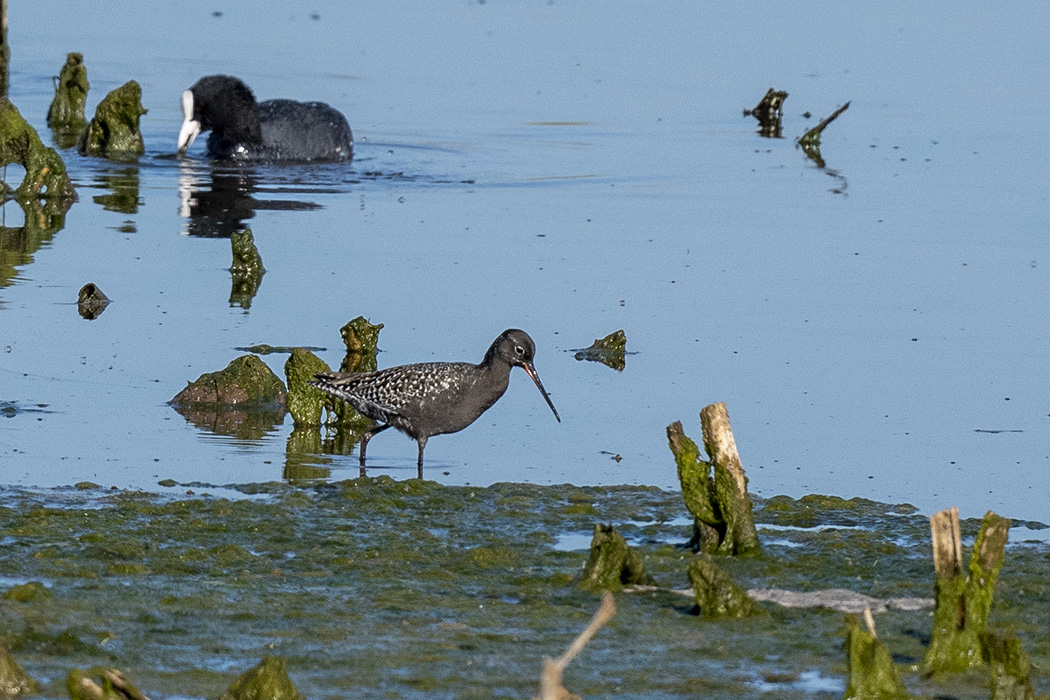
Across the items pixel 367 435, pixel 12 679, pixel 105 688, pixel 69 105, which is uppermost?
pixel 69 105

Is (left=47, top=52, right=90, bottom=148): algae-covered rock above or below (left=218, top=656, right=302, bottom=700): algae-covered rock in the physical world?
above

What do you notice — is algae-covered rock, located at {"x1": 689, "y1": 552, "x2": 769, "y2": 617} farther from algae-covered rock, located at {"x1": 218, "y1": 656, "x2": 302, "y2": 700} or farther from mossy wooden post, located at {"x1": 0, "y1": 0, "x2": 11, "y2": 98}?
mossy wooden post, located at {"x1": 0, "y1": 0, "x2": 11, "y2": 98}

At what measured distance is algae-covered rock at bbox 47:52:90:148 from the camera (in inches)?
938

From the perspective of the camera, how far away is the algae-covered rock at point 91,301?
1459 centimetres

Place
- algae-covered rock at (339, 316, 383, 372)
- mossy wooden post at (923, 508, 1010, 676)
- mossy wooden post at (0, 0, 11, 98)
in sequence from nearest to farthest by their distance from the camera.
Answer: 1. mossy wooden post at (923, 508, 1010, 676)
2. algae-covered rock at (339, 316, 383, 372)
3. mossy wooden post at (0, 0, 11, 98)

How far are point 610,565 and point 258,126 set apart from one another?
1565 centimetres

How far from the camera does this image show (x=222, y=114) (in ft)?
74.1

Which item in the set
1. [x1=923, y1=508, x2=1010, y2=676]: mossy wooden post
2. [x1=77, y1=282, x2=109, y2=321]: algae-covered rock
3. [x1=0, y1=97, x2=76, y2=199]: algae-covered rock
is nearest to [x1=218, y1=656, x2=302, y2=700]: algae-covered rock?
[x1=923, y1=508, x2=1010, y2=676]: mossy wooden post

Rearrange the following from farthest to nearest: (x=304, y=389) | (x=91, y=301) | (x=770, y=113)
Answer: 1. (x=770, y=113)
2. (x=91, y=301)
3. (x=304, y=389)

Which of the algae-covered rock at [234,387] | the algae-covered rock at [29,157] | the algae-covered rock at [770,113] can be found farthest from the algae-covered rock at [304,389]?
the algae-covered rock at [770,113]

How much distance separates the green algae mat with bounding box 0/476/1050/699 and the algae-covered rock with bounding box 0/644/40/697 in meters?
0.09

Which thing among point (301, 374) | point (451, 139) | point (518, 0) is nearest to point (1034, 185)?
point (451, 139)

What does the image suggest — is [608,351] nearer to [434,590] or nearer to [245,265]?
[245,265]

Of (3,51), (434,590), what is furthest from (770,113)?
(434,590)
